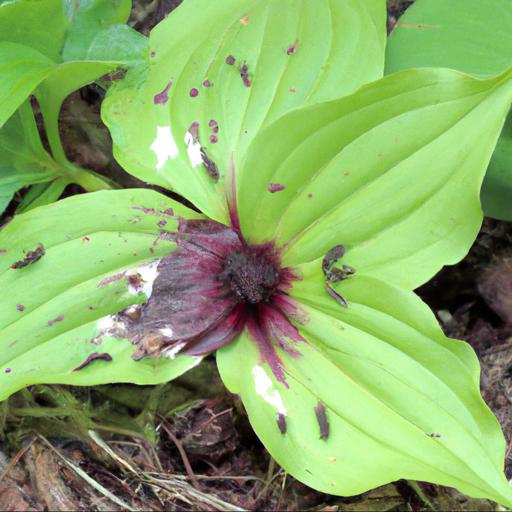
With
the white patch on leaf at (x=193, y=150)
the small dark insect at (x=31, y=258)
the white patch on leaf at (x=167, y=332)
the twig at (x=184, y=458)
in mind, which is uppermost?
the white patch on leaf at (x=193, y=150)

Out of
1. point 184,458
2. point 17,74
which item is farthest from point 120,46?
point 184,458

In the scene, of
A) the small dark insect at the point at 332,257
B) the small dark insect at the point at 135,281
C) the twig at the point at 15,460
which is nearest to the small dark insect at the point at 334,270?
the small dark insect at the point at 332,257

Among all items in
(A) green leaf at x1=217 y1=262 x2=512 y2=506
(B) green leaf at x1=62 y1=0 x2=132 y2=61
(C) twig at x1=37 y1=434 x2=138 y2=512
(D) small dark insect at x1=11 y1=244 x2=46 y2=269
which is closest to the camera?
(A) green leaf at x1=217 y1=262 x2=512 y2=506

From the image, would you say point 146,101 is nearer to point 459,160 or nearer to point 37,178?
point 37,178

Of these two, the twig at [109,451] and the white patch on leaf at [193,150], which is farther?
the twig at [109,451]

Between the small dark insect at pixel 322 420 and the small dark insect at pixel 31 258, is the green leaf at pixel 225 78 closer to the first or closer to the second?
the small dark insect at pixel 31 258

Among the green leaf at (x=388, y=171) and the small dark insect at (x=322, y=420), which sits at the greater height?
the green leaf at (x=388, y=171)

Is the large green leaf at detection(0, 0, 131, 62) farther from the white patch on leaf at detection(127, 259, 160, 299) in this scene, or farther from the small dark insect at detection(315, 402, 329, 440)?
the small dark insect at detection(315, 402, 329, 440)

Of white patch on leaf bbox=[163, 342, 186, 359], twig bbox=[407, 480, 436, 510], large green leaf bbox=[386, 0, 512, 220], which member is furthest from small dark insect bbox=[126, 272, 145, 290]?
twig bbox=[407, 480, 436, 510]

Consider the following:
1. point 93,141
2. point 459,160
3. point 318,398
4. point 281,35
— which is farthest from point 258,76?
point 318,398
